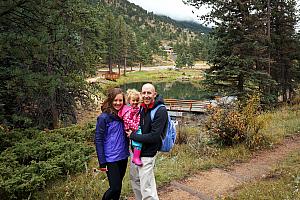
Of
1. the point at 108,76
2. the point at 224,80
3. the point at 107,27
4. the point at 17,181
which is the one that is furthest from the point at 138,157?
the point at 107,27

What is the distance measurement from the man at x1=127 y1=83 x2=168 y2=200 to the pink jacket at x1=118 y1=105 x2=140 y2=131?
0.08 metres

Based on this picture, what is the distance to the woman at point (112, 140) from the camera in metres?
3.66

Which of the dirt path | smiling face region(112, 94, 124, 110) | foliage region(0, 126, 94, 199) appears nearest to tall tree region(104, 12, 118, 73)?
the dirt path

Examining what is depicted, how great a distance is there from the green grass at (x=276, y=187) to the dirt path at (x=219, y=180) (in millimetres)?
265

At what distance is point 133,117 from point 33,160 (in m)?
1.93

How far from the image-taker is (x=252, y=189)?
4.93 metres

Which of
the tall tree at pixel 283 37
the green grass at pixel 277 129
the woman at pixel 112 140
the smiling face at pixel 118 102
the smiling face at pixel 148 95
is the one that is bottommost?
the green grass at pixel 277 129

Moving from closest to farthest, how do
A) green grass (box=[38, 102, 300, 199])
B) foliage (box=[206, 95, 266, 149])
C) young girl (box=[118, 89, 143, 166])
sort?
1. young girl (box=[118, 89, 143, 166])
2. green grass (box=[38, 102, 300, 199])
3. foliage (box=[206, 95, 266, 149])

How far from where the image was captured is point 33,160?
4.59 metres

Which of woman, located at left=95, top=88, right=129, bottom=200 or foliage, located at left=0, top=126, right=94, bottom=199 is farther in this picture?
foliage, located at left=0, top=126, right=94, bottom=199

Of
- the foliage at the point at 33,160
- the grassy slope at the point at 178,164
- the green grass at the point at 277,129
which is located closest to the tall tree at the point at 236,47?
the green grass at the point at 277,129

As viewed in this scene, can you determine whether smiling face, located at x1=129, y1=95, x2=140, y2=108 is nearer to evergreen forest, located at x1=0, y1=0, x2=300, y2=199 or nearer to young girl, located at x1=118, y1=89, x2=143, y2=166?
young girl, located at x1=118, y1=89, x2=143, y2=166

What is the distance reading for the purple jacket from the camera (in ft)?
12.0

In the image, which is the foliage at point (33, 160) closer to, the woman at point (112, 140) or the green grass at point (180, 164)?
the green grass at point (180, 164)
